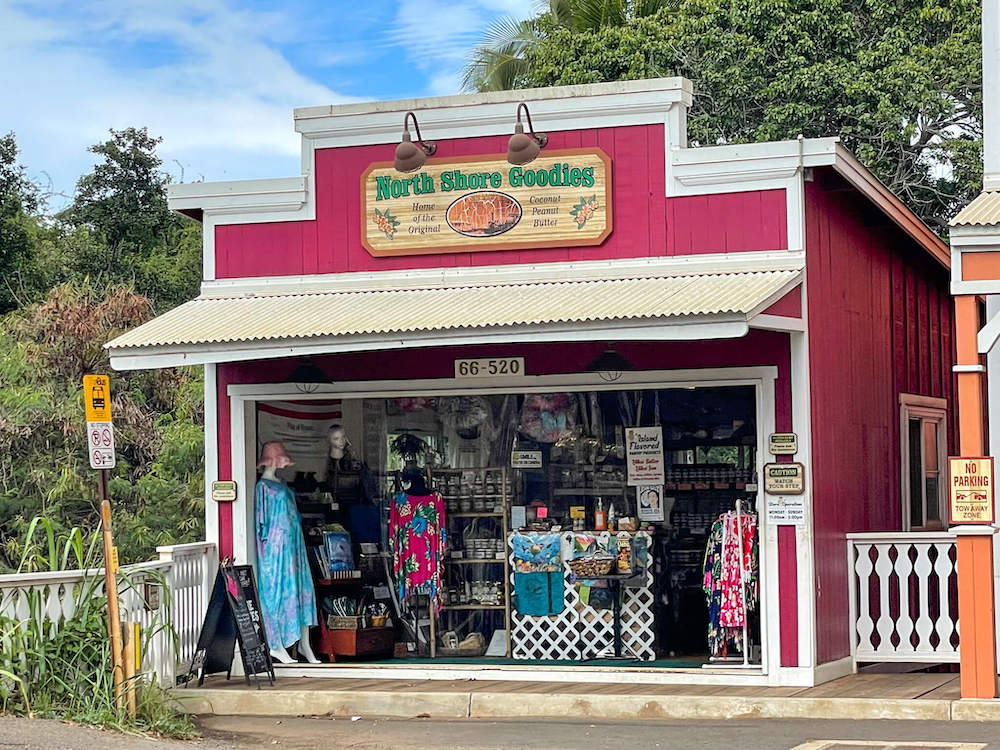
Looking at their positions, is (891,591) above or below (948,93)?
below

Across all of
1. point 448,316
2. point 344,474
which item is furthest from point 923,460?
point 448,316

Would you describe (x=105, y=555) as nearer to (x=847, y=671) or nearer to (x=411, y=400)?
(x=411, y=400)

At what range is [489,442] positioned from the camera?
563 inches

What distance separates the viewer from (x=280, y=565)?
13.3m

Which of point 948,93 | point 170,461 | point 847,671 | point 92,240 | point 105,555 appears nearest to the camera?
point 105,555

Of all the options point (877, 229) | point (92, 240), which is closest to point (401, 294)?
point (877, 229)

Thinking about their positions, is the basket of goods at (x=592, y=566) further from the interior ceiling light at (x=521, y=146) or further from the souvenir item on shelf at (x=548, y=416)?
the interior ceiling light at (x=521, y=146)

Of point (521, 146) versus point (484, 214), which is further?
point (484, 214)

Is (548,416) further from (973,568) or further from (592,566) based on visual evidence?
(973,568)

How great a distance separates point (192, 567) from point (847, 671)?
17.2ft

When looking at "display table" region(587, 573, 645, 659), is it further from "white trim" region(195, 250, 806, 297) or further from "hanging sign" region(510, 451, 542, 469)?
"white trim" region(195, 250, 806, 297)

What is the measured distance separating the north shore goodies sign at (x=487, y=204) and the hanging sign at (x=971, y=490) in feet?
11.0

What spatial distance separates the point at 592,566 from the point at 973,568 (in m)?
3.76

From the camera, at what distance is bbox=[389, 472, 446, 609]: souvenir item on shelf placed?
1405 centimetres
